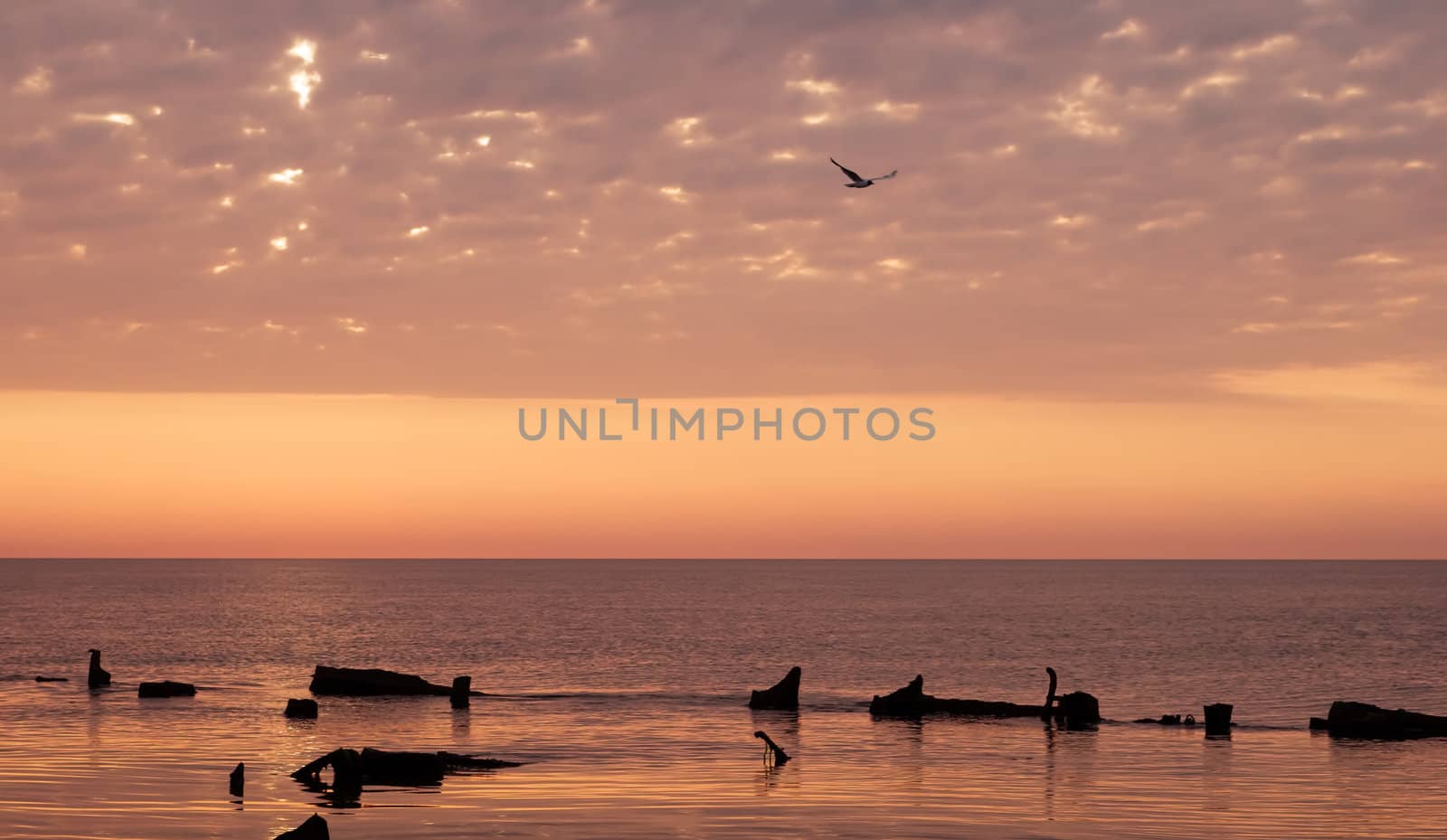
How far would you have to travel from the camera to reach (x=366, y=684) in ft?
238

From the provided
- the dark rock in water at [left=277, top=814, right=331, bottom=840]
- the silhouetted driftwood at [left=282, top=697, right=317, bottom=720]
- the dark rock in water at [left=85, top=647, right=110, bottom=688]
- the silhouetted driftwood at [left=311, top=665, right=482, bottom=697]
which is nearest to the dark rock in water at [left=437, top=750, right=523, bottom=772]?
the dark rock in water at [left=277, top=814, right=331, bottom=840]

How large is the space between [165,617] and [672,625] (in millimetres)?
65217

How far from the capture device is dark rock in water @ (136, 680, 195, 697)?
7012cm

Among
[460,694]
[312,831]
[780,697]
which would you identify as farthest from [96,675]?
[312,831]

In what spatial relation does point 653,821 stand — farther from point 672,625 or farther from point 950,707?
point 672,625

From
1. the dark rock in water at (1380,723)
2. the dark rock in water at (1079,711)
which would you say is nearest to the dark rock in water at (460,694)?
the dark rock in water at (1079,711)

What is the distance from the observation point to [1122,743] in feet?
183

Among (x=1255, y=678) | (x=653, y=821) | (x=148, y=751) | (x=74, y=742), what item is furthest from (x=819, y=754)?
(x=1255, y=678)

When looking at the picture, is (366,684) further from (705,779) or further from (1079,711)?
(1079,711)

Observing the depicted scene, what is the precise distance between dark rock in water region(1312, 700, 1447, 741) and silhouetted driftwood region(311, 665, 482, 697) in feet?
140

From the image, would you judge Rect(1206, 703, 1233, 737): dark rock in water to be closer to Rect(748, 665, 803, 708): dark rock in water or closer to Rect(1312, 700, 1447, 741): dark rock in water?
Rect(1312, 700, 1447, 741): dark rock in water

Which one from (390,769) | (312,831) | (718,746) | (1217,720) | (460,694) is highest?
(312,831)

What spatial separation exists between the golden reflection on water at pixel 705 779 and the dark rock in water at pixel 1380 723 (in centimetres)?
115

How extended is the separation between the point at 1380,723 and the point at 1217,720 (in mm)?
6295
